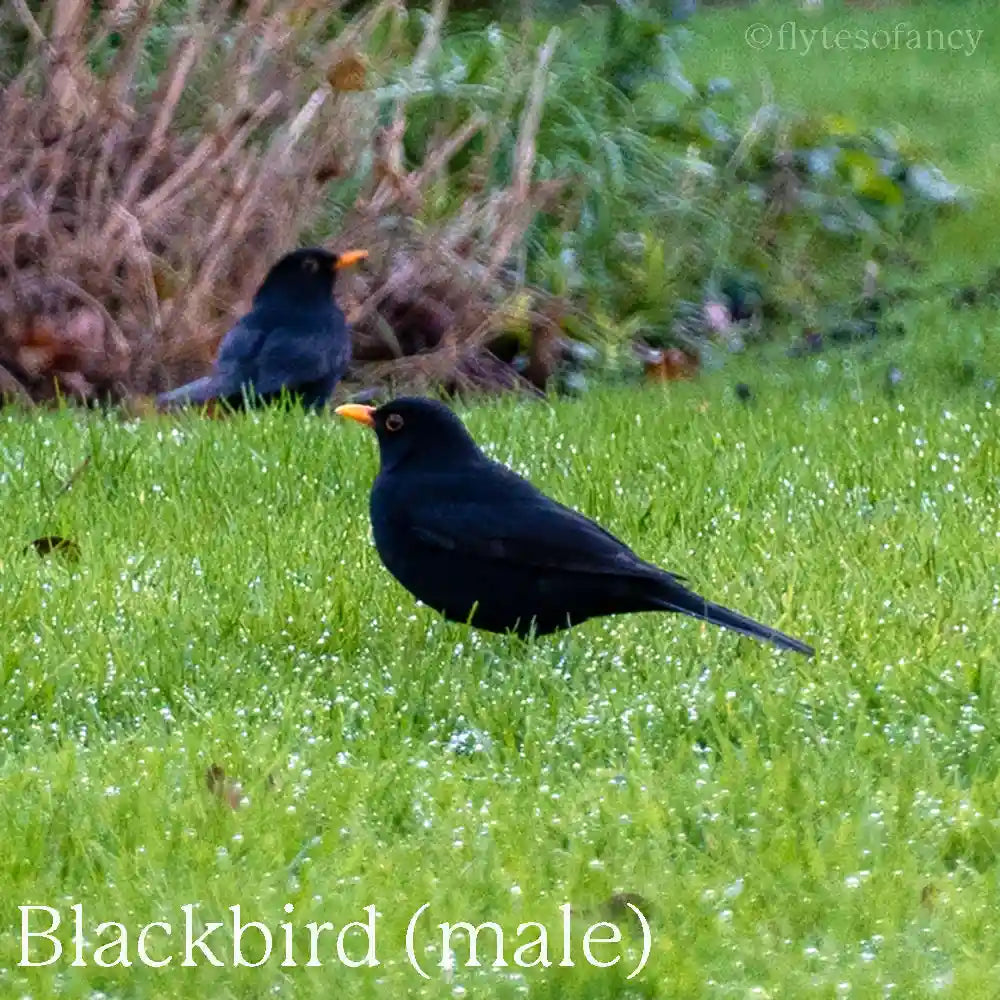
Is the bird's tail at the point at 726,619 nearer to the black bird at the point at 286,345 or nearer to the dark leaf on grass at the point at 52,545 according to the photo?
the dark leaf on grass at the point at 52,545

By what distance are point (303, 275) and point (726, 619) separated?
3.84 metres

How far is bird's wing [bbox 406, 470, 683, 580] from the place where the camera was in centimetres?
468

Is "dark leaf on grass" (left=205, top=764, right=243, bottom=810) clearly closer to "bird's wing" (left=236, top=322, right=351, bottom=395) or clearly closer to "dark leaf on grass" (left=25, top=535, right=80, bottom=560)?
"dark leaf on grass" (left=25, top=535, right=80, bottom=560)

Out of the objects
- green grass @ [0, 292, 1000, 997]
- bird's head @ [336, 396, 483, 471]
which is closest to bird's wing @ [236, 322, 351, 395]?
green grass @ [0, 292, 1000, 997]

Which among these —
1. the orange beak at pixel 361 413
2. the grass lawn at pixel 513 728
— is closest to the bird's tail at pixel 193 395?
the grass lawn at pixel 513 728

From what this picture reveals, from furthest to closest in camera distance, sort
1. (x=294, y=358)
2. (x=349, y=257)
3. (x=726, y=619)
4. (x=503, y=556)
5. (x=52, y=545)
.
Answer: (x=349, y=257)
(x=294, y=358)
(x=52, y=545)
(x=503, y=556)
(x=726, y=619)

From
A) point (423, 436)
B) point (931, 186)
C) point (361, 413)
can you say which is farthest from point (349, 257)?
point (931, 186)

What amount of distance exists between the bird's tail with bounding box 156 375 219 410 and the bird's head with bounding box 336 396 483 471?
8.75ft

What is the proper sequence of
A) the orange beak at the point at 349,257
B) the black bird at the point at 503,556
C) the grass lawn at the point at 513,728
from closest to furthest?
1. the grass lawn at the point at 513,728
2. the black bird at the point at 503,556
3. the orange beak at the point at 349,257

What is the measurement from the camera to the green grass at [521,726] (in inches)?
132

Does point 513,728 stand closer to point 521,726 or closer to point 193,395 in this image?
point 521,726

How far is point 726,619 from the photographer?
451 cm

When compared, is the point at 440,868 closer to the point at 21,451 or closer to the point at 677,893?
the point at 677,893

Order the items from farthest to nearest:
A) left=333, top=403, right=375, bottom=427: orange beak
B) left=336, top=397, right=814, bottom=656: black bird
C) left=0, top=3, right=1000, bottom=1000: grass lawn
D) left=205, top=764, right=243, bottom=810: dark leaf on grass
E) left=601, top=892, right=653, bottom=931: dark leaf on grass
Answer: left=333, top=403, right=375, bottom=427: orange beak, left=336, top=397, right=814, bottom=656: black bird, left=205, top=764, right=243, bottom=810: dark leaf on grass, left=601, top=892, right=653, bottom=931: dark leaf on grass, left=0, top=3, right=1000, bottom=1000: grass lawn
